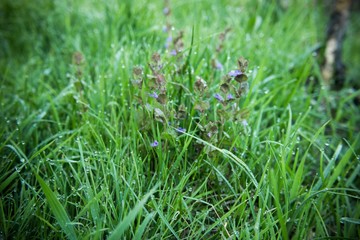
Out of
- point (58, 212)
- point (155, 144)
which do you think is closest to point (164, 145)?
point (155, 144)

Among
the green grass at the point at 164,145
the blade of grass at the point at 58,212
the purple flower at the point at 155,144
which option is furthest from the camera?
the purple flower at the point at 155,144

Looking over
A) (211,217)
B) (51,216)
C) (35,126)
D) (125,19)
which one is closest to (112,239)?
(51,216)

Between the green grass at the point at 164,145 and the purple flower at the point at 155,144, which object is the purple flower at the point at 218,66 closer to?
the green grass at the point at 164,145

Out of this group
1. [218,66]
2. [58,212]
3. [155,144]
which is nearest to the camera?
[58,212]

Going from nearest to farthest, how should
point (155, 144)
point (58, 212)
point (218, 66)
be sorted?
point (58, 212)
point (155, 144)
point (218, 66)

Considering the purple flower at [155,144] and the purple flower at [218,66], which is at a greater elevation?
the purple flower at [218,66]

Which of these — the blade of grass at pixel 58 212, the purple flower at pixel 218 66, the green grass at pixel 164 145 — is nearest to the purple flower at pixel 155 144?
the green grass at pixel 164 145

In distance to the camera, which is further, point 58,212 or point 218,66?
point 218,66

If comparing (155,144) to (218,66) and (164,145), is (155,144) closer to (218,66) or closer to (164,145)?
(164,145)
